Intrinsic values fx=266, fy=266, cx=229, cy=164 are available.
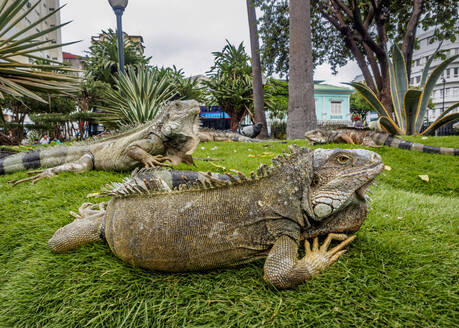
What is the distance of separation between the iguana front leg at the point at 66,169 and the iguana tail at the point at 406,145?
19.8ft

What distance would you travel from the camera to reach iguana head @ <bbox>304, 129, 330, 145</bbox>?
271 inches

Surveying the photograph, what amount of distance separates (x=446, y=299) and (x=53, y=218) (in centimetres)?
305

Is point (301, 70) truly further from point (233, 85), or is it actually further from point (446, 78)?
point (446, 78)

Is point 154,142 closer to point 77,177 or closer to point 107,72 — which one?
point 77,177

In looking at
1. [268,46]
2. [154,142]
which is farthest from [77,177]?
[268,46]

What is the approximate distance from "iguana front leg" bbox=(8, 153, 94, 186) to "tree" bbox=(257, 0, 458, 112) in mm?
11553

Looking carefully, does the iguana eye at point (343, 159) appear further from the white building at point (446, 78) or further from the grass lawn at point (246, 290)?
the white building at point (446, 78)

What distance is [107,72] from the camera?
15266 mm

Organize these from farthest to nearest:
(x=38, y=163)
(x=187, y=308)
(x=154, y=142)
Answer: (x=38, y=163) < (x=154, y=142) < (x=187, y=308)

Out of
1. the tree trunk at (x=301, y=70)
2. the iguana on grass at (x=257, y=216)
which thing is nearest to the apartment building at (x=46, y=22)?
the tree trunk at (x=301, y=70)

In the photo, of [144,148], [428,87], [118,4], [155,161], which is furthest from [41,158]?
[428,87]

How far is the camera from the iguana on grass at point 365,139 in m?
5.38

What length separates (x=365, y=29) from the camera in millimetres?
11156

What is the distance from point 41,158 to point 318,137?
6141 mm
